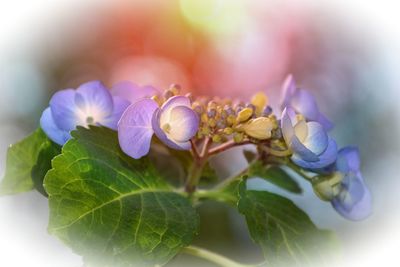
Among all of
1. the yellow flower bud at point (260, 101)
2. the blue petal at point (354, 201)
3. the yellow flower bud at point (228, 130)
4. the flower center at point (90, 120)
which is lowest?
the blue petal at point (354, 201)

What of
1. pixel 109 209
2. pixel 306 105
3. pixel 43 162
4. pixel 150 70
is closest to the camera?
pixel 109 209

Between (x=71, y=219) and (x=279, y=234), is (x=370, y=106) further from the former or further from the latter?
(x=71, y=219)

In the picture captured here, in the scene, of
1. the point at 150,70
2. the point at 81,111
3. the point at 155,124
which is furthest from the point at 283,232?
the point at 150,70

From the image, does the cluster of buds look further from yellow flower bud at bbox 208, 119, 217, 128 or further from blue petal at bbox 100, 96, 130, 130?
blue petal at bbox 100, 96, 130, 130

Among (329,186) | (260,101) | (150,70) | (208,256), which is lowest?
(208,256)

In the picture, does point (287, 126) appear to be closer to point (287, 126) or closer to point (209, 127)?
point (287, 126)

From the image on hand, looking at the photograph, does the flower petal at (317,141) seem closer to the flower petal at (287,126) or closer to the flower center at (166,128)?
the flower petal at (287,126)

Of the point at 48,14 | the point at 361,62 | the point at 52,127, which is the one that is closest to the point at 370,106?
the point at 361,62

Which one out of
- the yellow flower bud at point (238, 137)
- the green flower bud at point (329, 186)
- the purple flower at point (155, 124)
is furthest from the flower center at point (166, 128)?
the green flower bud at point (329, 186)
